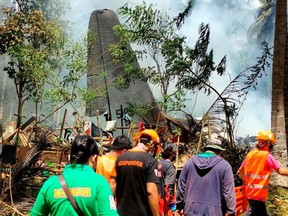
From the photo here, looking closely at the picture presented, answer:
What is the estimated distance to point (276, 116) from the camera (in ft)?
32.4

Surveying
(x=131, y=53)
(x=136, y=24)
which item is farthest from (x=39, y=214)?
(x=131, y=53)

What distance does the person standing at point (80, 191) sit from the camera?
114 inches

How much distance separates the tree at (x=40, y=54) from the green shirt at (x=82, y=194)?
1205 centimetres

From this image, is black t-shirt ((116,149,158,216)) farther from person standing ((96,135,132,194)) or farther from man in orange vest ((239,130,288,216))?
man in orange vest ((239,130,288,216))

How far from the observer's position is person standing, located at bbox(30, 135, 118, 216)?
9.51ft

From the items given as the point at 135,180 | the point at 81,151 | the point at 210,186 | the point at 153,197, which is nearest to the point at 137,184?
the point at 135,180

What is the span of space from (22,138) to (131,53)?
4.84 m

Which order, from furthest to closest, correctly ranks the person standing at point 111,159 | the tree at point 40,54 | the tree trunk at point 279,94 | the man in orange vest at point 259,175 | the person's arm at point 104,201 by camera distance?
the tree at point 40,54 → the tree trunk at point 279,94 → the man in orange vest at point 259,175 → the person standing at point 111,159 → the person's arm at point 104,201

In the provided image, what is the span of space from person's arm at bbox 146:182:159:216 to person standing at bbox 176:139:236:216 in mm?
381

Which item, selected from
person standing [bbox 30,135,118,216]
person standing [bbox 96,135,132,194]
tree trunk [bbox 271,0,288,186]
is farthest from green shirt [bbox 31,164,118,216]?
tree trunk [bbox 271,0,288,186]

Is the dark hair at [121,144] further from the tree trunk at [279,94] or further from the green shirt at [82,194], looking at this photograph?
the tree trunk at [279,94]

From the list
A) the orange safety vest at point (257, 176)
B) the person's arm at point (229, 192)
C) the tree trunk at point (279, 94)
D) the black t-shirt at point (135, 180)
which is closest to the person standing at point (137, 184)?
the black t-shirt at point (135, 180)

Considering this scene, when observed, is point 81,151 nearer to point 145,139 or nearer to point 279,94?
point 145,139

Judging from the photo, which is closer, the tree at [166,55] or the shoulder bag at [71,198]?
the shoulder bag at [71,198]
